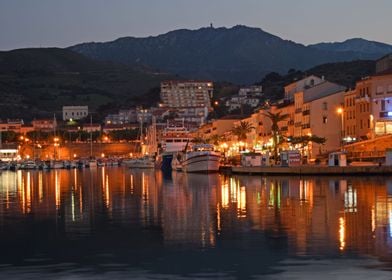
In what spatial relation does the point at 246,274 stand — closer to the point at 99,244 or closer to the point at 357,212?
the point at 99,244

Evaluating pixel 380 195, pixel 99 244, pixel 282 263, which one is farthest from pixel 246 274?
pixel 380 195

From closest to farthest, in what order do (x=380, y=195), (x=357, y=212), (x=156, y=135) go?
(x=357, y=212), (x=380, y=195), (x=156, y=135)

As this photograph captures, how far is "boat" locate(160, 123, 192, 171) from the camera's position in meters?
140

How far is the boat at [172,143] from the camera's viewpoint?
458 ft

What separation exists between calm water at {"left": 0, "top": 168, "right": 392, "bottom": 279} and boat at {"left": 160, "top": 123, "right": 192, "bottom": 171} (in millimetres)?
82882

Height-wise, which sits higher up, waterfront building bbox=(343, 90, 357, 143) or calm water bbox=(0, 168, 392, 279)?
waterfront building bbox=(343, 90, 357, 143)

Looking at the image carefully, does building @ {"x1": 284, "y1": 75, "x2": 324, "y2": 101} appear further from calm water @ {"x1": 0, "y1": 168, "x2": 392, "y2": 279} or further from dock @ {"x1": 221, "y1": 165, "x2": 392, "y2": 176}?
calm water @ {"x1": 0, "y1": 168, "x2": 392, "y2": 279}

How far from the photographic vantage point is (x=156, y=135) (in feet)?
615

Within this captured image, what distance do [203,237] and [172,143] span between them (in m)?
114

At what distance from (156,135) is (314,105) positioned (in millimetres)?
73597

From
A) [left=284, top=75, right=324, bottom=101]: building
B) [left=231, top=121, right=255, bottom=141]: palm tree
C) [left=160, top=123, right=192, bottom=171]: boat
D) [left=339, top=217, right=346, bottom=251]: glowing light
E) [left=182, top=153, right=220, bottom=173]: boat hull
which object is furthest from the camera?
[left=231, top=121, right=255, bottom=141]: palm tree

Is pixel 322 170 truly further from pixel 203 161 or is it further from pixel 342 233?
pixel 342 233

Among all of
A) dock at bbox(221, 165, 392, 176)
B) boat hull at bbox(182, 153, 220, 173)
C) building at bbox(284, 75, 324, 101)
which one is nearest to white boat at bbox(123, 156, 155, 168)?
building at bbox(284, 75, 324, 101)

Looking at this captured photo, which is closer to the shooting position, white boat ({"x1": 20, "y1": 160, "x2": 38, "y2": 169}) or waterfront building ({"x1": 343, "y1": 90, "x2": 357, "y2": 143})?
waterfront building ({"x1": 343, "y1": 90, "x2": 357, "y2": 143})
